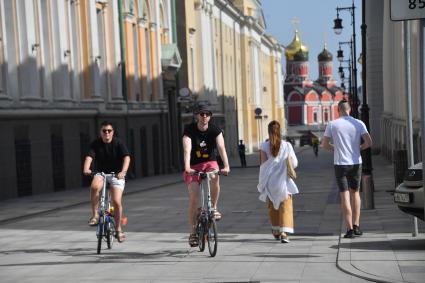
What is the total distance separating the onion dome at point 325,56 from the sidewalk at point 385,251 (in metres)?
177

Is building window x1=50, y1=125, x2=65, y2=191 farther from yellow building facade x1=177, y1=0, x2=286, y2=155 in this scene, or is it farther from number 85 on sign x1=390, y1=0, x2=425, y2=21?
number 85 on sign x1=390, y1=0, x2=425, y2=21

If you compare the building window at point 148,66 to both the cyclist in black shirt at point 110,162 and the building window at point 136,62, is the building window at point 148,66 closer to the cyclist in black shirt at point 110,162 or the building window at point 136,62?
the building window at point 136,62

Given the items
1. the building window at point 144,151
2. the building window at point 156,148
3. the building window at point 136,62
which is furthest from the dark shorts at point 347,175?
the building window at point 156,148

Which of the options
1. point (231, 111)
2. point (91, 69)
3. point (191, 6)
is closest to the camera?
point (91, 69)

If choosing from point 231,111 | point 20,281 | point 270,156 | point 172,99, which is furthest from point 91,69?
point 231,111

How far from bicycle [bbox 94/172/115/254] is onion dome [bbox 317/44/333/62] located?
18080 centimetres

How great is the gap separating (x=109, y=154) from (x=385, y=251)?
3.79 m

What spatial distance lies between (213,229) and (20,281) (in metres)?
2.43

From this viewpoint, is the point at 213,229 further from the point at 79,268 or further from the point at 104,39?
the point at 104,39

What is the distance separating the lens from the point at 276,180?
1318cm

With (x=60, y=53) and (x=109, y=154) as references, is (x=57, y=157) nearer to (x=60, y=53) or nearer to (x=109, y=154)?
(x=60, y=53)

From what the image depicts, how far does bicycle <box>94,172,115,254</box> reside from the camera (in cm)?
1236

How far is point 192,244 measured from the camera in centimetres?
1212

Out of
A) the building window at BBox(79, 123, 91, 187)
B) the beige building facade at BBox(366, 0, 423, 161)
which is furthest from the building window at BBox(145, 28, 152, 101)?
the building window at BBox(79, 123, 91, 187)
